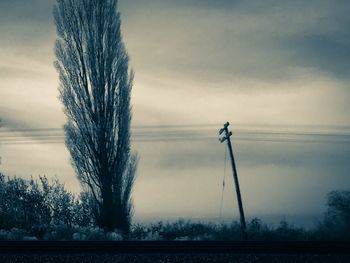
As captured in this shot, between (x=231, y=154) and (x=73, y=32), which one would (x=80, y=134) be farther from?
(x=231, y=154)

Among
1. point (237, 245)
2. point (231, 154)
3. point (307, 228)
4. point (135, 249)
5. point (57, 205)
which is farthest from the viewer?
point (57, 205)

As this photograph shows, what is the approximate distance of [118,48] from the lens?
18.5 meters

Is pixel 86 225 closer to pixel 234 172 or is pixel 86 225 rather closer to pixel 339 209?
pixel 234 172

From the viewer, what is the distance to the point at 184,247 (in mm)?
8242

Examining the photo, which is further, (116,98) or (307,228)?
(116,98)

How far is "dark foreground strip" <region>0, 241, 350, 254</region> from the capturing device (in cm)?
782

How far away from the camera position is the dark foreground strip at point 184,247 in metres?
7.82

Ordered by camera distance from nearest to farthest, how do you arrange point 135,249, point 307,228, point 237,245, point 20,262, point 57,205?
point 20,262, point 135,249, point 237,245, point 307,228, point 57,205

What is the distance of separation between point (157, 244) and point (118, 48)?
12160 mm

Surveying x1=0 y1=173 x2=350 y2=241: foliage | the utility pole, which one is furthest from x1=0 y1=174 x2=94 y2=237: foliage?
the utility pole

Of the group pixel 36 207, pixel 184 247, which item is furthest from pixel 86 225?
pixel 184 247

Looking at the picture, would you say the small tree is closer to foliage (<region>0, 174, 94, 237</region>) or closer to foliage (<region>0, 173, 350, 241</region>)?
foliage (<region>0, 173, 350, 241</region>)

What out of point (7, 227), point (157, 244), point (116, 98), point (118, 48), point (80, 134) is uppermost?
point (118, 48)

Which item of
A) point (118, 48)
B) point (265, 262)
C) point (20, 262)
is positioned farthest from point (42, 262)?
point (118, 48)
